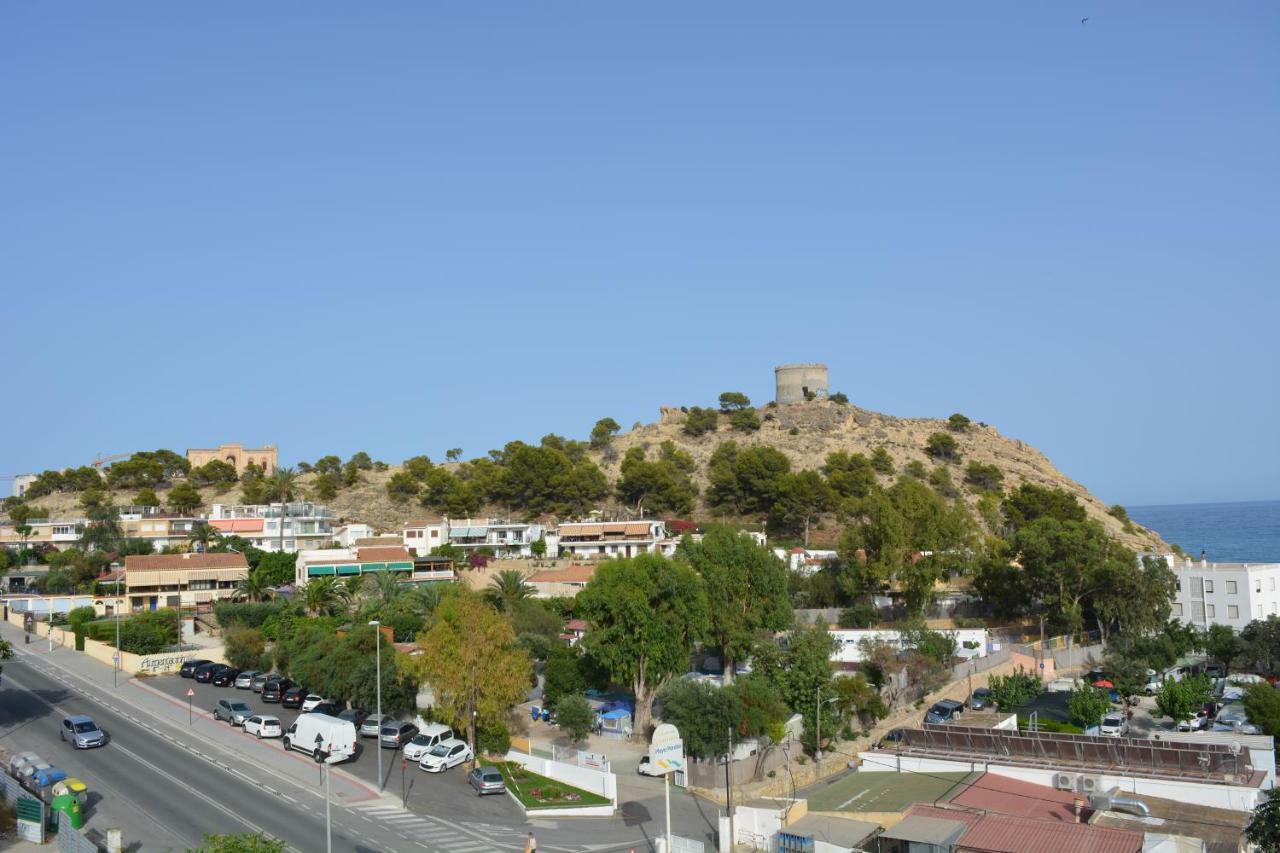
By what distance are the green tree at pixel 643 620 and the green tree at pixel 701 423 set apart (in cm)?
8459

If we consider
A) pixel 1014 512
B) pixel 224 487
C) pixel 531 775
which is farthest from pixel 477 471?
pixel 531 775

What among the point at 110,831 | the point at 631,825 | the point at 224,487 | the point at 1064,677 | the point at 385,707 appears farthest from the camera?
the point at 224,487

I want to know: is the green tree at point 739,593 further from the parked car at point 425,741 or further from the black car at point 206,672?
the black car at point 206,672

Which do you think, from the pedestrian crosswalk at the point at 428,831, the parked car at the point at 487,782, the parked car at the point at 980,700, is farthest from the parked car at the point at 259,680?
the parked car at the point at 980,700

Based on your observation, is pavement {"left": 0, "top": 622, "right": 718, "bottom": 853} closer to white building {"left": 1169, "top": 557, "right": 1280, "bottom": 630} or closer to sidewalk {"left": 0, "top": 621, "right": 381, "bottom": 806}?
sidewalk {"left": 0, "top": 621, "right": 381, "bottom": 806}

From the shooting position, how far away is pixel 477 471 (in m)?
113

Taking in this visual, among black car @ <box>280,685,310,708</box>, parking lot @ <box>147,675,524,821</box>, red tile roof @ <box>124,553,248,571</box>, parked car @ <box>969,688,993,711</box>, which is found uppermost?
red tile roof @ <box>124,553,248,571</box>

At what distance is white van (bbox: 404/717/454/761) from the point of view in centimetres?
3881

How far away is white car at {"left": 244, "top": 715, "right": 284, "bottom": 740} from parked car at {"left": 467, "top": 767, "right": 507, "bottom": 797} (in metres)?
10.2

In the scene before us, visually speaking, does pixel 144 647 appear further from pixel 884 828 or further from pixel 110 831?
pixel 884 828

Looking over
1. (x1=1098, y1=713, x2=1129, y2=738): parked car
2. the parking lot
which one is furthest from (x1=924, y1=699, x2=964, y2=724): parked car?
the parking lot

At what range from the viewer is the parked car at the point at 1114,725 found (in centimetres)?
4441

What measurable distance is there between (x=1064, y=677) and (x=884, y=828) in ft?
107

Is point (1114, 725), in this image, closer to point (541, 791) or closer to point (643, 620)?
point (643, 620)
